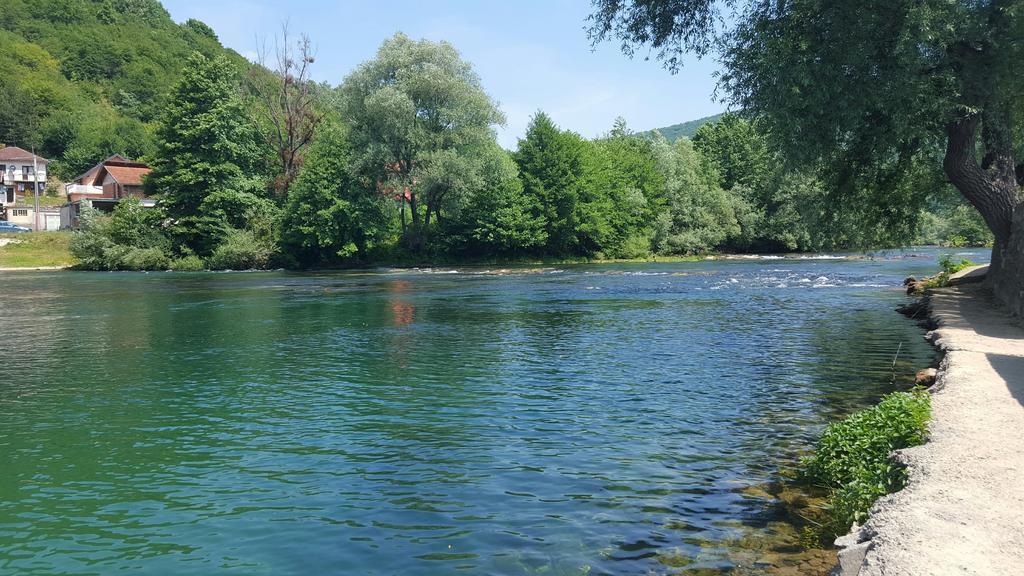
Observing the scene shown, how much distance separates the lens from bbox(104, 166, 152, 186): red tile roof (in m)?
117

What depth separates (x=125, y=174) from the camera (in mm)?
119000

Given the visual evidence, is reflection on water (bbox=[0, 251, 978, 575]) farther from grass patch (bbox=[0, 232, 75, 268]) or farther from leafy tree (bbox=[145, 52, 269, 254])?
grass patch (bbox=[0, 232, 75, 268])

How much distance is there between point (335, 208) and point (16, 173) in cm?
10242

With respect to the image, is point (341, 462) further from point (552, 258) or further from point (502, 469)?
point (552, 258)

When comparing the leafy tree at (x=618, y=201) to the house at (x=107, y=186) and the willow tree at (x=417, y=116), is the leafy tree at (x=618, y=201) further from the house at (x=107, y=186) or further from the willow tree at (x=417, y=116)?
the house at (x=107, y=186)

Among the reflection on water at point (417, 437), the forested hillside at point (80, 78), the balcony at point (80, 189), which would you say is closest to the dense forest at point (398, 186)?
the reflection on water at point (417, 437)

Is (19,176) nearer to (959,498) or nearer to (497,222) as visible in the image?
(497,222)

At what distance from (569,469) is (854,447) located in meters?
3.59

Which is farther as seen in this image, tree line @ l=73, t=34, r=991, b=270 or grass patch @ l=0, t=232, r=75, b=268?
grass patch @ l=0, t=232, r=75, b=268

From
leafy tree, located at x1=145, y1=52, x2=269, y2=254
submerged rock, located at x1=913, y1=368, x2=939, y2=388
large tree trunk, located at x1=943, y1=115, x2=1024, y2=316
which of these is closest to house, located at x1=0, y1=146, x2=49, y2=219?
leafy tree, located at x1=145, y1=52, x2=269, y2=254

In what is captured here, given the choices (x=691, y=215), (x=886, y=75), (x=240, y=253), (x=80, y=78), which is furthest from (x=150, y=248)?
(x=80, y=78)

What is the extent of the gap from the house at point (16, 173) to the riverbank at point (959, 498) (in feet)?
500

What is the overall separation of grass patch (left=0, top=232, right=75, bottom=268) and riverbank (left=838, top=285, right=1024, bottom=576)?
8419 cm

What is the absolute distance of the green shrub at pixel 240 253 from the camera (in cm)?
6894
